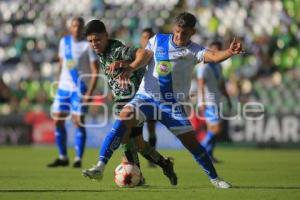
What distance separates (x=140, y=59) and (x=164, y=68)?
29.6 inches

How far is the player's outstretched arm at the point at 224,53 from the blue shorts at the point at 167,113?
715 millimetres

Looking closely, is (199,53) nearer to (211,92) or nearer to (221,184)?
(221,184)

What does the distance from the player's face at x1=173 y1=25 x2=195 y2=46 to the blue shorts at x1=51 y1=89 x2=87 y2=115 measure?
187 inches

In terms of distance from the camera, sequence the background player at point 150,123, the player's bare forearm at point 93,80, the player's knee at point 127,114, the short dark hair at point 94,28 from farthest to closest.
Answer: the player's bare forearm at point 93,80
the background player at point 150,123
the short dark hair at point 94,28
the player's knee at point 127,114

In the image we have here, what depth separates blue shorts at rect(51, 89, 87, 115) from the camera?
13.7m

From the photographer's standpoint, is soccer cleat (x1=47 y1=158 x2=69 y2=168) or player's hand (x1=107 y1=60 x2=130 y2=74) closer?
player's hand (x1=107 y1=60 x2=130 y2=74)

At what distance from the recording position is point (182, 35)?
9.06 metres

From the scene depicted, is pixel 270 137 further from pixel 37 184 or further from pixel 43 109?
pixel 37 184

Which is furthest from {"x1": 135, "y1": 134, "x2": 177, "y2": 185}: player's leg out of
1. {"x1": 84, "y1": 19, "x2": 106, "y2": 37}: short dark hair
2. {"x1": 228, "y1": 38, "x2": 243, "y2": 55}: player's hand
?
{"x1": 228, "y1": 38, "x2": 243, "y2": 55}: player's hand

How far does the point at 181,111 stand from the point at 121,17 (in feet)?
55.6

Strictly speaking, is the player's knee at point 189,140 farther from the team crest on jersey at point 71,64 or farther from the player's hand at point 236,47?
the team crest on jersey at point 71,64

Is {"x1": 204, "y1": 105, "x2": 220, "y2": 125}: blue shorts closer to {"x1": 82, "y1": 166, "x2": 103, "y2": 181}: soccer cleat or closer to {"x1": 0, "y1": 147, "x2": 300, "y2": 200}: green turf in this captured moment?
{"x1": 0, "y1": 147, "x2": 300, "y2": 200}: green turf

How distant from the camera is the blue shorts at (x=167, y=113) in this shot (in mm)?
9031

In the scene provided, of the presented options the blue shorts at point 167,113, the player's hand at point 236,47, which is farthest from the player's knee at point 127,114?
the player's hand at point 236,47
